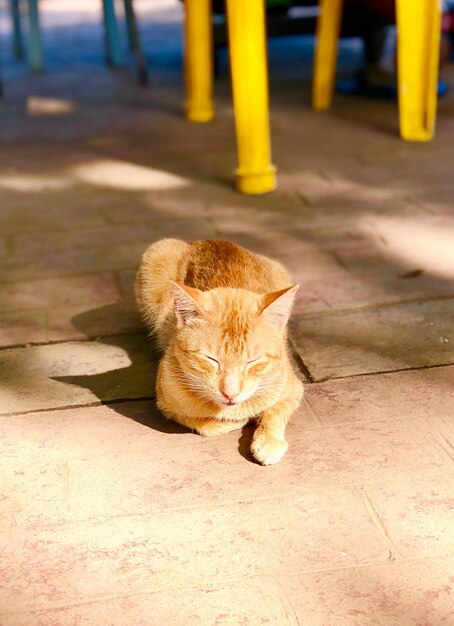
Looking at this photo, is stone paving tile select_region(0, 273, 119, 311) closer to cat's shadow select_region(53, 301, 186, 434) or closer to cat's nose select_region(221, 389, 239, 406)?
cat's shadow select_region(53, 301, 186, 434)

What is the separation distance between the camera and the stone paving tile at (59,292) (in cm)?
385

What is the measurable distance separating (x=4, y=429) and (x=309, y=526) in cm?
110

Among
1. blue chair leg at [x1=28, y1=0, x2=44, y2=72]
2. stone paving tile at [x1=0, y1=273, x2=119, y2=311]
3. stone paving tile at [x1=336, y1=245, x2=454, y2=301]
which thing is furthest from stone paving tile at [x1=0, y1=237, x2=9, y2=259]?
blue chair leg at [x1=28, y1=0, x2=44, y2=72]

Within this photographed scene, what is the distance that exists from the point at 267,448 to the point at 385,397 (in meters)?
0.56

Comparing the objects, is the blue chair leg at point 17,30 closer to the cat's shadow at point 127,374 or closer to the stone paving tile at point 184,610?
the cat's shadow at point 127,374

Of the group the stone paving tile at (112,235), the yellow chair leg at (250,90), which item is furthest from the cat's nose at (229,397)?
the yellow chair leg at (250,90)

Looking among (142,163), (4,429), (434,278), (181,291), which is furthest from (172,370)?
(142,163)

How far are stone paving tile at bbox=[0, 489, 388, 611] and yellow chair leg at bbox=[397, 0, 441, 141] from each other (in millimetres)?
A: 4022

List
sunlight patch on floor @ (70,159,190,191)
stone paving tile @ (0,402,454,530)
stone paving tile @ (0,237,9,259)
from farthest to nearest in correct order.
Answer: sunlight patch on floor @ (70,159,190,191), stone paving tile @ (0,237,9,259), stone paving tile @ (0,402,454,530)

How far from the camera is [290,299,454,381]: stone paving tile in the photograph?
3156 mm

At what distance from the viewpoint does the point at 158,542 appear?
7.45 ft

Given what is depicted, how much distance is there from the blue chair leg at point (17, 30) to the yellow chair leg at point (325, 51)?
455 cm

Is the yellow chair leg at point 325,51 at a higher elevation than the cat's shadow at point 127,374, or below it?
higher

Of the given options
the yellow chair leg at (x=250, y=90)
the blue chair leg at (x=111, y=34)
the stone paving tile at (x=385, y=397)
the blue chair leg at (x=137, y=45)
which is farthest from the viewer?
the blue chair leg at (x=111, y=34)
